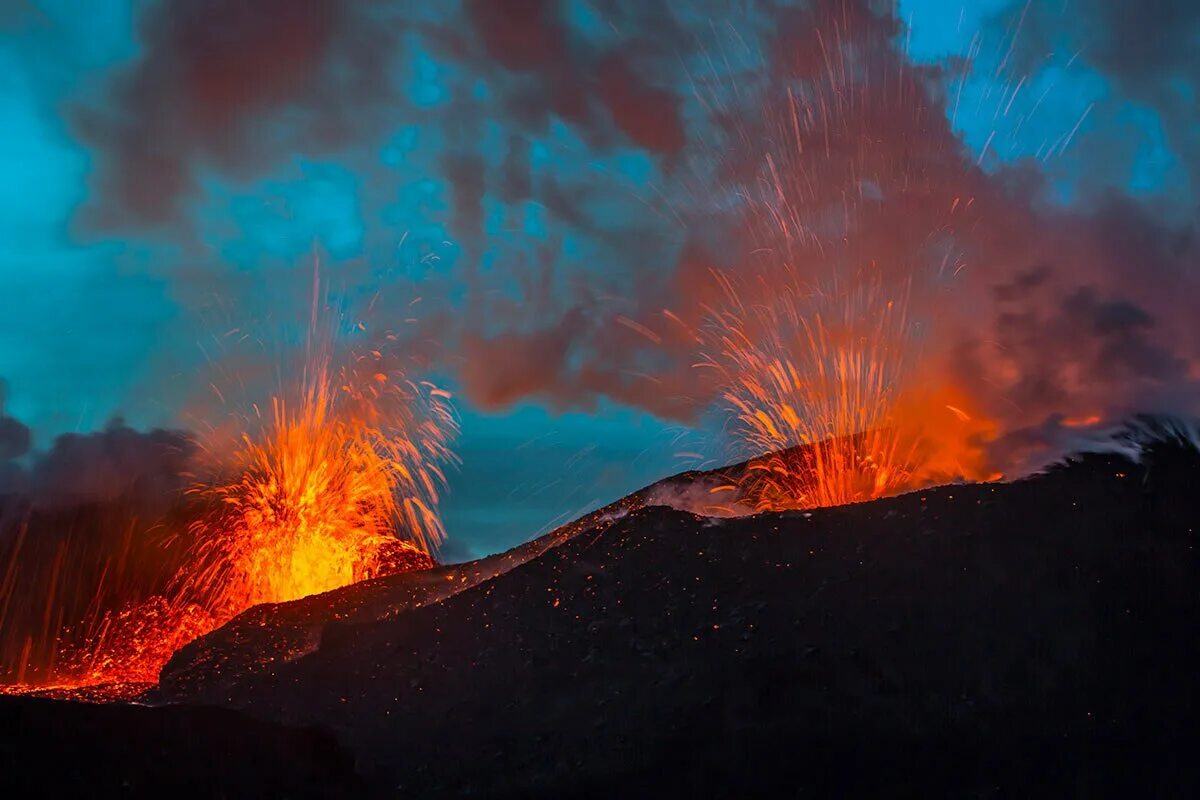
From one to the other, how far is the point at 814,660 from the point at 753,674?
20.2 inches

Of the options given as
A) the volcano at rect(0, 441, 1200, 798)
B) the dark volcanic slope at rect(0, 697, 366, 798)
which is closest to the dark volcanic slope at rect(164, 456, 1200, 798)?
the volcano at rect(0, 441, 1200, 798)

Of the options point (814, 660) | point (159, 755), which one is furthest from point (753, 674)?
point (159, 755)

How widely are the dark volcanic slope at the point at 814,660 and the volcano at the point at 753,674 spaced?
2 centimetres

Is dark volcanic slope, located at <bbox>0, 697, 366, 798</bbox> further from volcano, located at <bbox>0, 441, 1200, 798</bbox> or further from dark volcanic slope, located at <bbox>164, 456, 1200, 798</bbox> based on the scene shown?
dark volcanic slope, located at <bbox>164, 456, 1200, 798</bbox>

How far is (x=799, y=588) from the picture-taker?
29.5 ft

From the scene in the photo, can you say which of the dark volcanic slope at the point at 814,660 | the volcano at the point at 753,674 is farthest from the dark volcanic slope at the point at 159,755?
the dark volcanic slope at the point at 814,660

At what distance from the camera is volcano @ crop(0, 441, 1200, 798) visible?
7.81 m

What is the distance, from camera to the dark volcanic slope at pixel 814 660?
7777 millimetres

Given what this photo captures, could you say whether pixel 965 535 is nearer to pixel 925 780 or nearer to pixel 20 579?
pixel 925 780

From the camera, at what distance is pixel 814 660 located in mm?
8328

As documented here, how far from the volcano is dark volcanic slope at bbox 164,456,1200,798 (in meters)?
0.02

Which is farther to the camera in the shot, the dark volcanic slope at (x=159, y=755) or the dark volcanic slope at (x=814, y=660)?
the dark volcanic slope at (x=159, y=755)

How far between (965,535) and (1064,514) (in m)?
0.99

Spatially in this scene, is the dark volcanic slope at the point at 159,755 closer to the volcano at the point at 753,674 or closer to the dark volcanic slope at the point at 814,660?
the volcano at the point at 753,674
